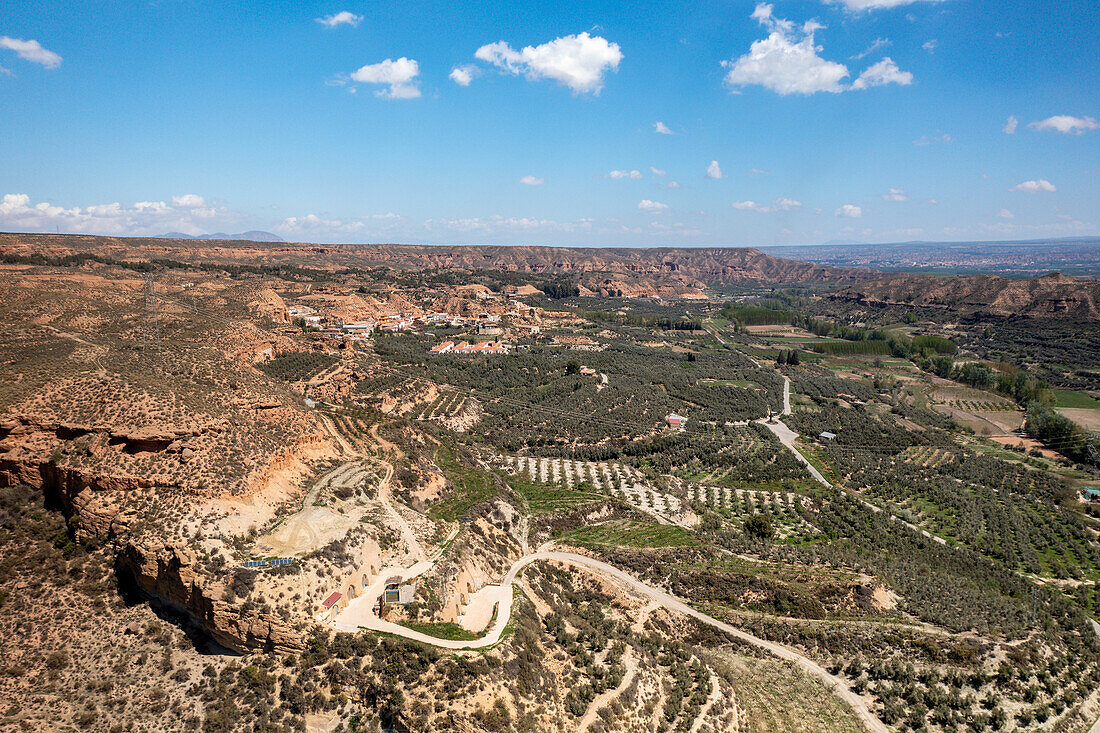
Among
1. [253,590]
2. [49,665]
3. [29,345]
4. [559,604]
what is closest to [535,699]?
[559,604]

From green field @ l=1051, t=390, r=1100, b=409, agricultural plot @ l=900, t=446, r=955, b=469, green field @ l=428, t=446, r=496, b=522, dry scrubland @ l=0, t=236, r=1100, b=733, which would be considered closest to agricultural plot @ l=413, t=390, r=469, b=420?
dry scrubland @ l=0, t=236, r=1100, b=733

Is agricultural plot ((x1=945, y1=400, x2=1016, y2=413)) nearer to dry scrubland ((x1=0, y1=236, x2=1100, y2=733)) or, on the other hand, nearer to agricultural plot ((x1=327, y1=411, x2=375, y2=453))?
dry scrubland ((x1=0, y1=236, x2=1100, y2=733))

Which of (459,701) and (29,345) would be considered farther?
(29,345)

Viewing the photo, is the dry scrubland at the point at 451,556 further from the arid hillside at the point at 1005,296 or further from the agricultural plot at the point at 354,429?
the arid hillside at the point at 1005,296

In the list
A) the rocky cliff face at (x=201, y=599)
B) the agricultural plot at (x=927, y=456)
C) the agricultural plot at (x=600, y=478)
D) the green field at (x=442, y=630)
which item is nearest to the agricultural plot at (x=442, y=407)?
the agricultural plot at (x=600, y=478)

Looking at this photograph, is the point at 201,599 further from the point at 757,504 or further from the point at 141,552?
the point at 757,504

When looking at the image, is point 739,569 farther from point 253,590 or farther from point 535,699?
point 253,590
